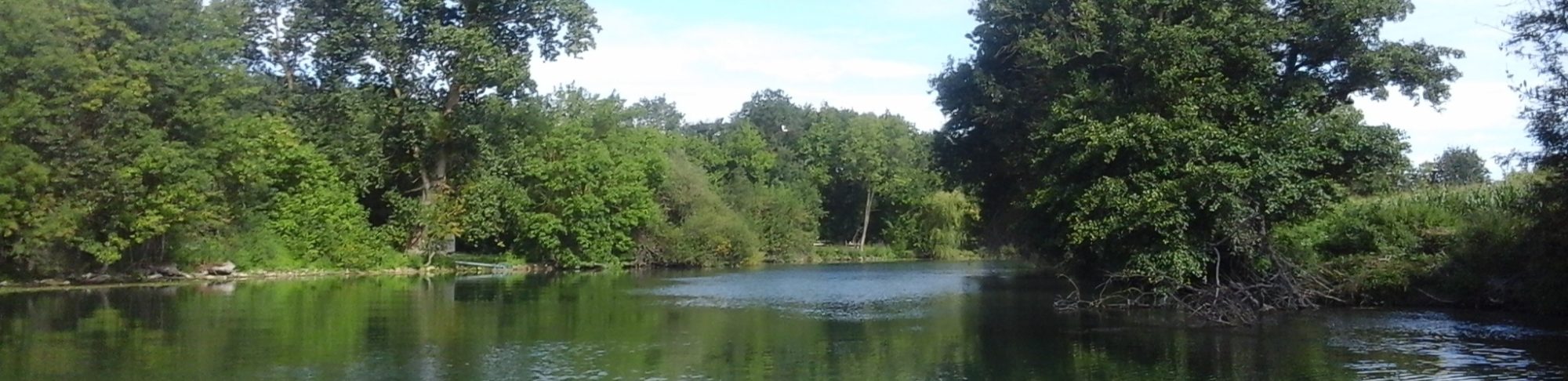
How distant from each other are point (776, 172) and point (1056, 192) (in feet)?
193

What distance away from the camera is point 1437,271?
95.7ft

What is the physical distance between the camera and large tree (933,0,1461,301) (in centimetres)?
2848

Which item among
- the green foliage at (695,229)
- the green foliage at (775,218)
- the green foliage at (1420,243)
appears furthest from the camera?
the green foliage at (775,218)

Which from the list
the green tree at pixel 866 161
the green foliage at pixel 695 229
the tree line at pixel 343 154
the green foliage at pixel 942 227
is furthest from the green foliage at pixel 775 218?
the green tree at pixel 866 161

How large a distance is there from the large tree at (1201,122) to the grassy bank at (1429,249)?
1300mm

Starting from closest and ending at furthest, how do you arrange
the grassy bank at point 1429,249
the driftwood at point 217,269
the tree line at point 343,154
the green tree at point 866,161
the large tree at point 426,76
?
the grassy bank at point 1429,249, the tree line at point 343,154, the driftwood at point 217,269, the large tree at point 426,76, the green tree at point 866,161

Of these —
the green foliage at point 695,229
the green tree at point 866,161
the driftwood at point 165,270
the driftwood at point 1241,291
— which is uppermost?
the green tree at point 866,161

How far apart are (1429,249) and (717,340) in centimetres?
1842

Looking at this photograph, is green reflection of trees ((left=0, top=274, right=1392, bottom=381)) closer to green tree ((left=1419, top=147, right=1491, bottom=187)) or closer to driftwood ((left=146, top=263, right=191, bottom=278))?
driftwood ((left=146, top=263, right=191, bottom=278))

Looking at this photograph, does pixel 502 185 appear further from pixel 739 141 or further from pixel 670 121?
pixel 670 121

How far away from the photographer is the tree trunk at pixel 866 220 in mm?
87688

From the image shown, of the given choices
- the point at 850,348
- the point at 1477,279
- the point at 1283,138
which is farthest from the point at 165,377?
the point at 1477,279

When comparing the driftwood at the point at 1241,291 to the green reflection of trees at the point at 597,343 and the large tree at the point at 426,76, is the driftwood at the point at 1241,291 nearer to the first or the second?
the green reflection of trees at the point at 597,343

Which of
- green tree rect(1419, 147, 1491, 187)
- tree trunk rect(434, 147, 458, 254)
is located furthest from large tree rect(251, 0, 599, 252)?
green tree rect(1419, 147, 1491, 187)
